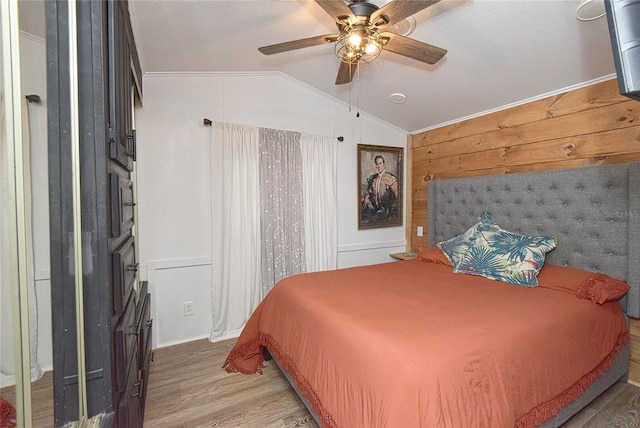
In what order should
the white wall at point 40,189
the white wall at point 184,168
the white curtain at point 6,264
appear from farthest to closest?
the white wall at point 184,168
the white wall at point 40,189
the white curtain at point 6,264

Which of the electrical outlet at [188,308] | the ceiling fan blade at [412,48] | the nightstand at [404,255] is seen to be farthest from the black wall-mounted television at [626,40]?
the electrical outlet at [188,308]

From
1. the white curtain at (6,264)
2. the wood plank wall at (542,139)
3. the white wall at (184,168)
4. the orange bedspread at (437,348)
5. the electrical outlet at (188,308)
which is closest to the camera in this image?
the white curtain at (6,264)

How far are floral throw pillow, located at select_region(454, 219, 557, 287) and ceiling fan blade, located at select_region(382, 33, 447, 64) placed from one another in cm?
150

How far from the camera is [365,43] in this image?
5.13ft

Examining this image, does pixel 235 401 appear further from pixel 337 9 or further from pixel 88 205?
pixel 337 9

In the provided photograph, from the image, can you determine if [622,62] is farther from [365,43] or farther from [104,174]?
[104,174]

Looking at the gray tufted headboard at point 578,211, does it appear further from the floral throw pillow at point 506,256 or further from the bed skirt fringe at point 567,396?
the bed skirt fringe at point 567,396

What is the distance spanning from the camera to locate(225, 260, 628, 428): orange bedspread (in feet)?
3.50

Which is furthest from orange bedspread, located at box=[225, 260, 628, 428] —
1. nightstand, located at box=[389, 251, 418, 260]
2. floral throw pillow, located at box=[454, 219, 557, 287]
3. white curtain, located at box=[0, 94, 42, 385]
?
nightstand, located at box=[389, 251, 418, 260]

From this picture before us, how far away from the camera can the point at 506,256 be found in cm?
221

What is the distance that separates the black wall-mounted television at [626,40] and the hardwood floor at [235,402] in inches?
72.5

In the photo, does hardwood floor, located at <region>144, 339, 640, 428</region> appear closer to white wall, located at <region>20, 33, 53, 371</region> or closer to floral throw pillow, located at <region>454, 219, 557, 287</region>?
floral throw pillow, located at <region>454, 219, 557, 287</region>

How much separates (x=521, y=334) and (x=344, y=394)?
84 centimetres

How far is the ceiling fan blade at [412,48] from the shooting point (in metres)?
1.58
